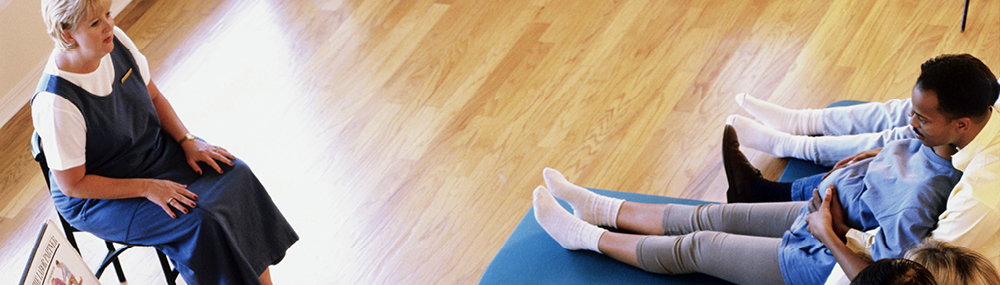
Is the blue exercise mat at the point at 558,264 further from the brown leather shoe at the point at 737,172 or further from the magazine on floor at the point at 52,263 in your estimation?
the magazine on floor at the point at 52,263

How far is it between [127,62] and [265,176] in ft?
2.67

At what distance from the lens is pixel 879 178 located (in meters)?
1.69

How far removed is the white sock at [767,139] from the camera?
2355 mm

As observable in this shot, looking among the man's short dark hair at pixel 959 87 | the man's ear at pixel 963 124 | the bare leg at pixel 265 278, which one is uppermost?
the man's short dark hair at pixel 959 87

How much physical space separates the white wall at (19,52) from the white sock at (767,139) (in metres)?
2.57

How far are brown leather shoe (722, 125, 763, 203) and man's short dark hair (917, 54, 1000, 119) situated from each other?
0.67m

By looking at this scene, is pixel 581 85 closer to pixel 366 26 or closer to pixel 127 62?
pixel 366 26

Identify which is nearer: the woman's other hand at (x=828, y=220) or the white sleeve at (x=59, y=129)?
the woman's other hand at (x=828, y=220)

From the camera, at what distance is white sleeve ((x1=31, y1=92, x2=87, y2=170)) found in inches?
70.6

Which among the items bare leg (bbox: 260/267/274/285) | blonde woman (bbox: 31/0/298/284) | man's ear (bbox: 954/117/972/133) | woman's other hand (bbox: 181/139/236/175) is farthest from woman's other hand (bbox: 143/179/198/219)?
man's ear (bbox: 954/117/972/133)

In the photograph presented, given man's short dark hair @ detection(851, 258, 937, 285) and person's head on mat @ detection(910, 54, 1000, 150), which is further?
person's head on mat @ detection(910, 54, 1000, 150)

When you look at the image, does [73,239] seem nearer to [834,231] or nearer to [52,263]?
[52,263]

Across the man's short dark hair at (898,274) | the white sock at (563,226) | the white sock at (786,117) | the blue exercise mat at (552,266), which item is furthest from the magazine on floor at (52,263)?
the white sock at (786,117)

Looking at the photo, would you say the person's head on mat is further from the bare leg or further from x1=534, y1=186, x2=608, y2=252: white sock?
the bare leg
